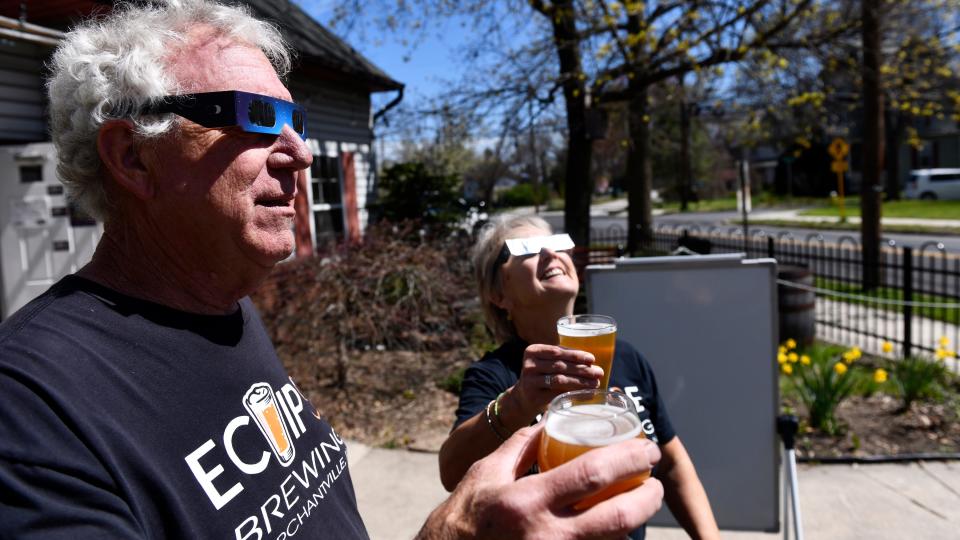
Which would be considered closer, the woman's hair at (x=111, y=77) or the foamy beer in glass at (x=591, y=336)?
the woman's hair at (x=111, y=77)

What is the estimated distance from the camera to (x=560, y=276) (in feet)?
7.27

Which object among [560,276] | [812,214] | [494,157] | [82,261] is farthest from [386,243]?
[812,214]

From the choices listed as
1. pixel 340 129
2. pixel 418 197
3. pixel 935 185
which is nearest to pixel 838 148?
pixel 418 197

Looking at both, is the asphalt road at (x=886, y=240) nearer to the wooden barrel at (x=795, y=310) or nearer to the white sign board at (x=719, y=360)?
the wooden barrel at (x=795, y=310)

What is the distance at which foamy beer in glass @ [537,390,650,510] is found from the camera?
38.2 inches

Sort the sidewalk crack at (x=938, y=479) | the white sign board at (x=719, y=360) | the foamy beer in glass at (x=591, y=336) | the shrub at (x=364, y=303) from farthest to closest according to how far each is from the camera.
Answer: the shrub at (x=364, y=303) → the sidewalk crack at (x=938, y=479) → the white sign board at (x=719, y=360) → the foamy beer in glass at (x=591, y=336)

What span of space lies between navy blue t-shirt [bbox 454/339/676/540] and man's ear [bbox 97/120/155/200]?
3.76 ft

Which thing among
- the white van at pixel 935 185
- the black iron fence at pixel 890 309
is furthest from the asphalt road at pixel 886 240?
the white van at pixel 935 185

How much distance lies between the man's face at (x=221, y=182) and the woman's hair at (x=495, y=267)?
1011 millimetres

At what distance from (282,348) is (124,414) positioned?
455cm

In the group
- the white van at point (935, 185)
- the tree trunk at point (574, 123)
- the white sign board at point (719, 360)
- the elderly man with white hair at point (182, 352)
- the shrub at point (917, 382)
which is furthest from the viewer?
the white van at point (935, 185)

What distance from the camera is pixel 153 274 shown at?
135cm

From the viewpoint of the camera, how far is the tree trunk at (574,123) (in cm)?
827

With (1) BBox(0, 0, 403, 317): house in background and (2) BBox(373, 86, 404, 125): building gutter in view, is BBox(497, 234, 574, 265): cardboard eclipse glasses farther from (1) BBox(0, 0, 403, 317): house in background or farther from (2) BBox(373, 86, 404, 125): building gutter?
(2) BBox(373, 86, 404, 125): building gutter
